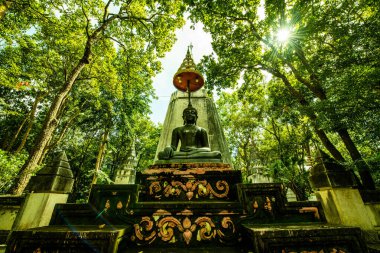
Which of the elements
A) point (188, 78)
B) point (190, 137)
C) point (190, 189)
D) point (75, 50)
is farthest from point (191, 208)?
point (75, 50)

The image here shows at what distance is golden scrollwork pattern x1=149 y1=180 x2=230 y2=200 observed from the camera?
296 cm

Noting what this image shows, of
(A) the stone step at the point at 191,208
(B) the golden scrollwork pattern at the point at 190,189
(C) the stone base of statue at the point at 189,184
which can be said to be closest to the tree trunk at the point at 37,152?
(C) the stone base of statue at the point at 189,184

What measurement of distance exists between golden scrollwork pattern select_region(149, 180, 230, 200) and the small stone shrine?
0.02m

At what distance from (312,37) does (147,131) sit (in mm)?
19057

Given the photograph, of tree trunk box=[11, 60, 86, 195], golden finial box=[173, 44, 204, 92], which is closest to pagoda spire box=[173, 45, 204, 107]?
golden finial box=[173, 44, 204, 92]

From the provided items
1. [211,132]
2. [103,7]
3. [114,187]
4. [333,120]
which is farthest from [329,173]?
[103,7]

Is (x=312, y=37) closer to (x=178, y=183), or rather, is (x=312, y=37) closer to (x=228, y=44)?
(x=228, y=44)

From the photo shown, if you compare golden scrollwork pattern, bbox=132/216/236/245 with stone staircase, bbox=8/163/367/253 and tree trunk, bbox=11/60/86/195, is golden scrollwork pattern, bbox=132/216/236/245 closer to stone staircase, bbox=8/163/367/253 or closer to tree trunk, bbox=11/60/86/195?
stone staircase, bbox=8/163/367/253

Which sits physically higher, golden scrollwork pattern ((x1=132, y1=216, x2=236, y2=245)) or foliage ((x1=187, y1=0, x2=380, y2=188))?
foliage ((x1=187, y1=0, x2=380, y2=188))

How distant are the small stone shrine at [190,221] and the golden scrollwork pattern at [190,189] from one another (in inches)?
0.6

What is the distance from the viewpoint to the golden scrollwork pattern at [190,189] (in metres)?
2.96

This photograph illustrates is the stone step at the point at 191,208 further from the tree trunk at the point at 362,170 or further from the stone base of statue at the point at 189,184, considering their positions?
the tree trunk at the point at 362,170

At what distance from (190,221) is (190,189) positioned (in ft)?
1.86

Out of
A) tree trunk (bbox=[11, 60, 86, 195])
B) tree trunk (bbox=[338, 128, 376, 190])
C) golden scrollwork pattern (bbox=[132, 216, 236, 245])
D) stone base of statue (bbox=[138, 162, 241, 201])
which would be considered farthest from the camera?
tree trunk (bbox=[11, 60, 86, 195])
